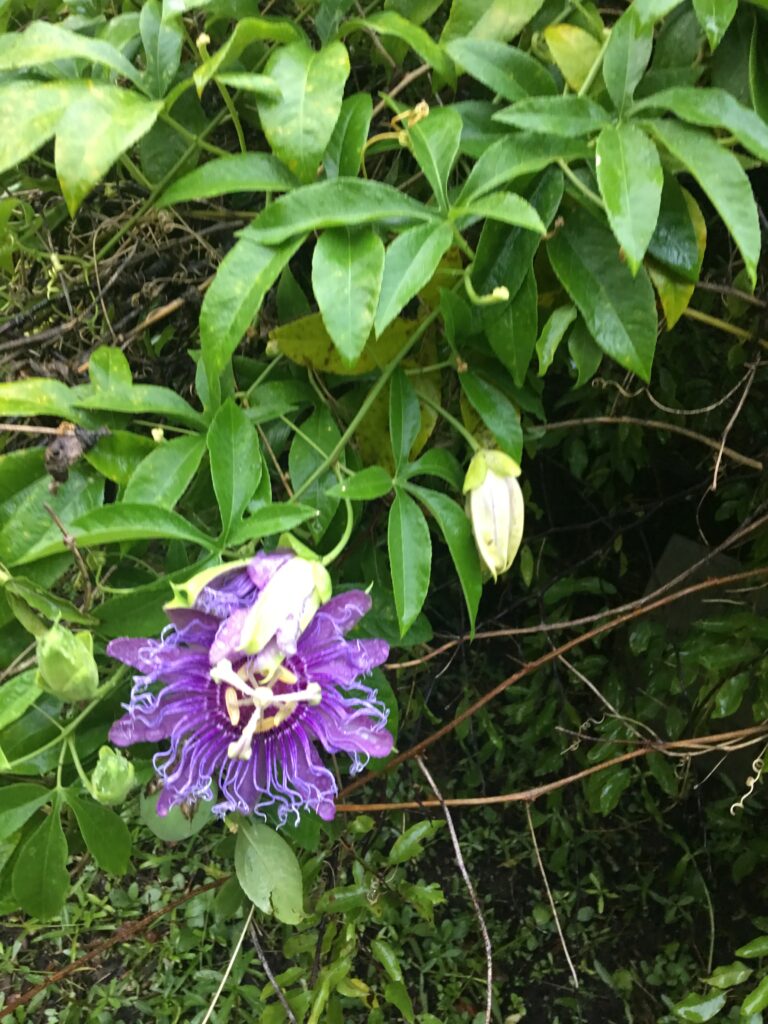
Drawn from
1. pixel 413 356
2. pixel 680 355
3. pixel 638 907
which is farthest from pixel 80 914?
pixel 680 355

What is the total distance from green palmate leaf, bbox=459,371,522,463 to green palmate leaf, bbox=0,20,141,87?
0.36 m

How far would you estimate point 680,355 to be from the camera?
1.14 m

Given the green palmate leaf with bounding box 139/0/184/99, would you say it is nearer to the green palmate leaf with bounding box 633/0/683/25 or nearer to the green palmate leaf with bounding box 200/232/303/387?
the green palmate leaf with bounding box 200/232/303/387

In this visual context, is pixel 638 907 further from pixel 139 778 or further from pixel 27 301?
pixel 27 301

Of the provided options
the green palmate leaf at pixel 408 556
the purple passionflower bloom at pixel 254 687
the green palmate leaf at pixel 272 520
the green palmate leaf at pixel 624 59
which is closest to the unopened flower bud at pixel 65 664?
the purple passionflower bloom at pixel 254 687

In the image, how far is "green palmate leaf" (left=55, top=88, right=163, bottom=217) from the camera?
0.55m

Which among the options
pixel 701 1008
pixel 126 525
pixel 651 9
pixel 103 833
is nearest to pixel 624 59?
pixel 651 9

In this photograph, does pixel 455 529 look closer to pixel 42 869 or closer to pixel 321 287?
pixel 321 287

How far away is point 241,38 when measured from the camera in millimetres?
588

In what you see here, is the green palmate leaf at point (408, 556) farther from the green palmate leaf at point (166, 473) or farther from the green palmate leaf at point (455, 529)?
the green palmate leaf at point (166, 473)

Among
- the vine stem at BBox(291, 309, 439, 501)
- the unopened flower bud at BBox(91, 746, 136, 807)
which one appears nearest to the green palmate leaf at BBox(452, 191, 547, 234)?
the vine stem at BBox(291, 309, 439, 501)

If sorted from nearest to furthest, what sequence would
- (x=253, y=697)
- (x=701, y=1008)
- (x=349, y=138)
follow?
(x=253, y=697), (x=349, y=138), (x=701, y=1008)

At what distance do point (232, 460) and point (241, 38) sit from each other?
0.31 meters

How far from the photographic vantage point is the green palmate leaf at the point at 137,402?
2.06ft
